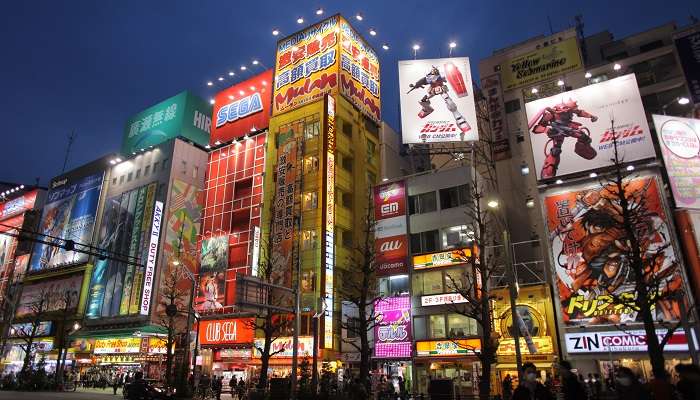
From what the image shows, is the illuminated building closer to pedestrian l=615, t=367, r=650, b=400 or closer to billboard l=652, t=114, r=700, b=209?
billboard l=652, t=114, r=700, b=209

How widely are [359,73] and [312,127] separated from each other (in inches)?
382

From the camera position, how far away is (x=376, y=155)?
5025 centimetres

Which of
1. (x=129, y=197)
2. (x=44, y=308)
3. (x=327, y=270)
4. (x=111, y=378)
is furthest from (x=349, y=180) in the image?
(x=44, y=308)

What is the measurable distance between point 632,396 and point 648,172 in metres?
25.8

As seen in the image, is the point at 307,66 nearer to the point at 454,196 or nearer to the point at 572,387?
the point at 454,196

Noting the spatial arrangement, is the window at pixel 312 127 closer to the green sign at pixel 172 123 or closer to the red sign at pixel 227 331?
the red sign at pixel 227 331

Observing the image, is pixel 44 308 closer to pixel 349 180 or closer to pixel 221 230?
pixel 221 230

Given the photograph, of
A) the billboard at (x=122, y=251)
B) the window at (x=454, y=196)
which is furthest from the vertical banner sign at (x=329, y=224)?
the billboard at (x=122, y=251)

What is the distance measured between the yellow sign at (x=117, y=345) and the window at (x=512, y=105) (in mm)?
42126

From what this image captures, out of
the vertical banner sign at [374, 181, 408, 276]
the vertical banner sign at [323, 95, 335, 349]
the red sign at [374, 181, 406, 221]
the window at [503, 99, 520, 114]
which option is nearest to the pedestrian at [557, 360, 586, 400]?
the vertical banner sign at [374, 181, 408, 276]

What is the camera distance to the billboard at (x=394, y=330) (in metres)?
34.2

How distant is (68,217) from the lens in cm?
6575

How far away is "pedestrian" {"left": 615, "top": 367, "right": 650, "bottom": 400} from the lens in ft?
30.0

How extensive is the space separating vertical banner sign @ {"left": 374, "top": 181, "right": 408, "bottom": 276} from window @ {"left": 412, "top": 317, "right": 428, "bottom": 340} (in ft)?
12.2
